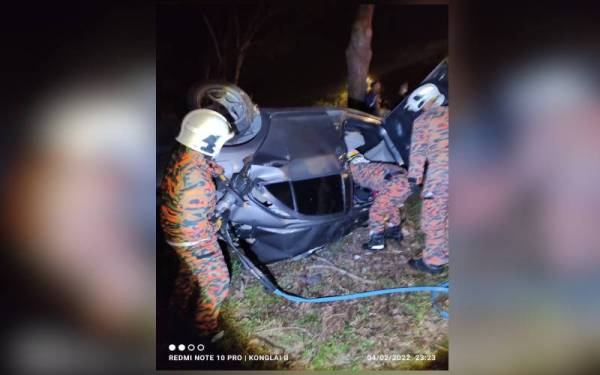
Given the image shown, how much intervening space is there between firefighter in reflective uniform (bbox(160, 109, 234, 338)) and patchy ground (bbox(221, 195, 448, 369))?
7cm

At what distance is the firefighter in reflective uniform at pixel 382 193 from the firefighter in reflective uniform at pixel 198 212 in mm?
517

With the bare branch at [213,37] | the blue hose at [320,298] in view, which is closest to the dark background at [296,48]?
the bare branch at [213,37]

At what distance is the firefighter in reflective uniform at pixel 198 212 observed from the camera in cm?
148

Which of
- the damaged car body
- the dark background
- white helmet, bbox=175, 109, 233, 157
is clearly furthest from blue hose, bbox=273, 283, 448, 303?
the dark background

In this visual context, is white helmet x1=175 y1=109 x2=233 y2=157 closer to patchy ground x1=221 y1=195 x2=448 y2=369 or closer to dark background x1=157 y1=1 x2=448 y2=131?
dark background x1=157 y1=1 x2=448 y2=131

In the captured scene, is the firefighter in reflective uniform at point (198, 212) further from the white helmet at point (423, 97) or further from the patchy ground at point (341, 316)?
the white helmet at point (423, 97)

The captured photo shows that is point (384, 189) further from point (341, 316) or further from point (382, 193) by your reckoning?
point (341, 316)

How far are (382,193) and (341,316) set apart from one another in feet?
1.62

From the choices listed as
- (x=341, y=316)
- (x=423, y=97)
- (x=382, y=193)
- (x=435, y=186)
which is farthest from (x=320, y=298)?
(x=423, y=97)

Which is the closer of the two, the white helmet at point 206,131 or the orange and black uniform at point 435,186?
the white helmet at point 206,131
